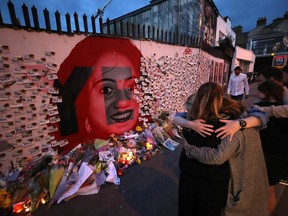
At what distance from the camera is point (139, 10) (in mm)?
9484

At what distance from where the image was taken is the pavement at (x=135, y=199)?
2.15 meters

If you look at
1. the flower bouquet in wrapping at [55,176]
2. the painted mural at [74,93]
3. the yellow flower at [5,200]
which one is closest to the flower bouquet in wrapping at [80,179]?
the flower bouquet in wrapping at [55,176]

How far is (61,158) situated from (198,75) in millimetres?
5942

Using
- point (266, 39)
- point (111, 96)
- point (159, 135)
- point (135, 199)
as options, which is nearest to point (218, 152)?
point (135, 199)

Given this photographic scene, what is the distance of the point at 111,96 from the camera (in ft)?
12.6

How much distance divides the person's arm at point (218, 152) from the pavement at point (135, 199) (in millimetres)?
1435

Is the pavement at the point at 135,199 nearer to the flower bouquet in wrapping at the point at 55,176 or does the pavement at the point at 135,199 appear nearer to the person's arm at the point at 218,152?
the flower bouquet in wrapping at the point at 55,176

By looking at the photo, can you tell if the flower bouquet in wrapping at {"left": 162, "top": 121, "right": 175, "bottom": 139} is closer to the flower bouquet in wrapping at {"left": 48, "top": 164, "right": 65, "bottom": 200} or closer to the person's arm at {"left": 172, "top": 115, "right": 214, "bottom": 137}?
the flower bouquet in wrapping at {"left": 48, "top": 164, "right": 65, "bottom": 200}

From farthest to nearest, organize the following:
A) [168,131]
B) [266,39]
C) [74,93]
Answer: [266,39] → [168,131] → [74,93]

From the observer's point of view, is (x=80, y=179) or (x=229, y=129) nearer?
(x=229, y=129)

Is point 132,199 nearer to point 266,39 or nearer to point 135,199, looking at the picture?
point 135,199

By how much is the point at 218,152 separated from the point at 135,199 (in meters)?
1.81

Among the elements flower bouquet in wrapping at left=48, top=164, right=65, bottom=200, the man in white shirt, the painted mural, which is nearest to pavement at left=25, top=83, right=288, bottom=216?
flower bouquet in wrapping at left=48, top=164, right=65, bottom=200

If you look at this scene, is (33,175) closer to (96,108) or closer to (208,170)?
(96,108)
